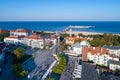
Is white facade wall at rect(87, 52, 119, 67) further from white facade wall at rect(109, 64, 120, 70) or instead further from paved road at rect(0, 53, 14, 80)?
paved road at rect(0, 53, 14, 80)

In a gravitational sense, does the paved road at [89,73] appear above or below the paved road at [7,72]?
above

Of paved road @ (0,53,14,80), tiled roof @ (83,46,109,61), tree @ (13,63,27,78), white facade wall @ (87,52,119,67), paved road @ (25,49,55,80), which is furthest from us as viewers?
tiled roof @ (83,46,109,61)

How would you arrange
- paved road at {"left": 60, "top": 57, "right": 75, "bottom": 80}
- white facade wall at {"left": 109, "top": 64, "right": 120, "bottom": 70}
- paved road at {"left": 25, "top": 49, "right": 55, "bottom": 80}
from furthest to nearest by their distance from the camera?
white facade wall at {"left": 109, "top": 64, "right": 120, "bottom": 70} → paved road at {"left": 25, "top": 49, "right": 55, "bottom": 80} → paved road at {"left": 60, "top": 57, "right": 75, "bottom": 80}

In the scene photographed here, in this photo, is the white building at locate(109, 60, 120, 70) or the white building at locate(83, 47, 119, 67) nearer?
the white building at locate(109, 60, 120, 70)

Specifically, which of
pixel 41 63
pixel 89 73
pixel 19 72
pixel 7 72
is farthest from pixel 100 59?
pixel 7 72

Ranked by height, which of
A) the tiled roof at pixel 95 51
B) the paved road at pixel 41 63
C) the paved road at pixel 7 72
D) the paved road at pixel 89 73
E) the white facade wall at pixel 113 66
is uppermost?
the tiled roof at pixel 95 51

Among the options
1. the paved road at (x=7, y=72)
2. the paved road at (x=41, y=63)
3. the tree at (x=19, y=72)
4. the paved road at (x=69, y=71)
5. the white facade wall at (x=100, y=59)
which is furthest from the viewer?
the white facade wall at (x=100, y=59)

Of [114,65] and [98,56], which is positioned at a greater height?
[98,56]

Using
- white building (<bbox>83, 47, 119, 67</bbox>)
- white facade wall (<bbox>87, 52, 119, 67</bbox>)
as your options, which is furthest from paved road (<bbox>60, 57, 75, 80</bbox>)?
white facade wall (<bbox>87, 52, 119, 67</bbox>)

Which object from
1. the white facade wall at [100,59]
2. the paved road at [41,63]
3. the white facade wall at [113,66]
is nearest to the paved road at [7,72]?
the paved road at [41,63]

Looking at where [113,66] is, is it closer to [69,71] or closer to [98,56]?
[98,56]

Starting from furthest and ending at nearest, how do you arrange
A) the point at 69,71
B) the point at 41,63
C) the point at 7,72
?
the point at 41,63, the point at 69,71, the point at 7,72

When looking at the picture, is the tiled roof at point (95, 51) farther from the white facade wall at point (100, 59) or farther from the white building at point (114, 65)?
the white building at point (114, 65)

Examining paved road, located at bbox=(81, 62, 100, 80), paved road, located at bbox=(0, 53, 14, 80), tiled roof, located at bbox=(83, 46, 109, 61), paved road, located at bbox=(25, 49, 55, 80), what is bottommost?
paved road, located at bbox=(25, 49, 55, 80)
